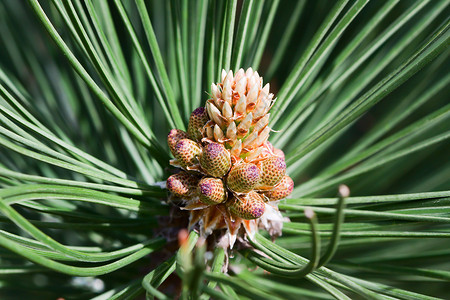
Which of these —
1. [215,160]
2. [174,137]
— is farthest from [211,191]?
[174,137]

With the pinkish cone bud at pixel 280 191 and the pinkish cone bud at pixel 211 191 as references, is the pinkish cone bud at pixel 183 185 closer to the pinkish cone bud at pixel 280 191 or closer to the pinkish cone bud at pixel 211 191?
the pinkish cone bud at pixel 211 191

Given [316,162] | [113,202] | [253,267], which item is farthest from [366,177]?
[113,202]

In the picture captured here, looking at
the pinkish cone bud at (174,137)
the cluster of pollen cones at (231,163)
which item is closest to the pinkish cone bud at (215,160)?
the cluster of pollen cones at (231,163)

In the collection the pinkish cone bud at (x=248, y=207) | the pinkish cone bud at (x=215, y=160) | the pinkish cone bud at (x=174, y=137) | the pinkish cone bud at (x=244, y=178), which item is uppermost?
the pinkish cone bud at (x=174, y=137)

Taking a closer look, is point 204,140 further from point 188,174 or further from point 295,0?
point 295,0

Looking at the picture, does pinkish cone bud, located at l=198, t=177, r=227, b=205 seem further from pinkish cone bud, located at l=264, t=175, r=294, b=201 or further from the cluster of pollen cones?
pinkish cone bud, located at l=264, t=175, r=294, b=201

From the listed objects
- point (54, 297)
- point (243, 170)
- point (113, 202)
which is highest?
point (243, 170)

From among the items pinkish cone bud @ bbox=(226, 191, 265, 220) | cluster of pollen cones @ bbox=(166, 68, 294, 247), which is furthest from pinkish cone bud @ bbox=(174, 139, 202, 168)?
pinkish cone bud @ bbox=(226, 191, 265, 220)
